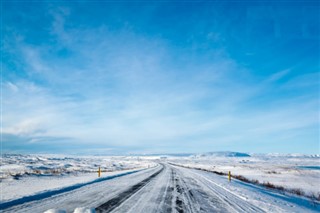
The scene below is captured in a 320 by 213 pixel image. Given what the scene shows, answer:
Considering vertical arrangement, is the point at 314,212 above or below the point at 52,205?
below

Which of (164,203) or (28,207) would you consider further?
(164,203)

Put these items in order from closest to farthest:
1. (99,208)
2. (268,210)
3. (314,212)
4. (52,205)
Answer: (99,208) → (52,205) → (268,210) → (314,212)

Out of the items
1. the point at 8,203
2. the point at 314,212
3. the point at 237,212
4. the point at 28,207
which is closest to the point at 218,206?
the point at 237,212

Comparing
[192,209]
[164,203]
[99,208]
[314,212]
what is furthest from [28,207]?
[314,212]

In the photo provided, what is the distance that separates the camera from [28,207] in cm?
841

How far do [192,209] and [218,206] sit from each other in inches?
57.6

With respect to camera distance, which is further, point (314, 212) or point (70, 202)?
point (314, 212)

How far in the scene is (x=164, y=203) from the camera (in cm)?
977

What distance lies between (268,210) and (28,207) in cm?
833

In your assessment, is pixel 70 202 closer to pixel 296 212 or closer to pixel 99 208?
pixel 99 208

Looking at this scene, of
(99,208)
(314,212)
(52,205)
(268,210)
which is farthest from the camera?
(314,212)

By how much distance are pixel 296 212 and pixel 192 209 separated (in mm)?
4210

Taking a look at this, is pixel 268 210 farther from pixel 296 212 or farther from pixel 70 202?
pixel 70 202

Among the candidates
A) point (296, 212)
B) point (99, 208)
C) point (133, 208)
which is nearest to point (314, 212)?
point (296, 212)
